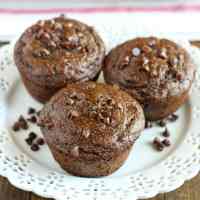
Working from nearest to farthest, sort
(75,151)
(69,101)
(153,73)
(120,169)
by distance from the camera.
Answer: (75,151) < (69,101) < (120,169) < (153,73)

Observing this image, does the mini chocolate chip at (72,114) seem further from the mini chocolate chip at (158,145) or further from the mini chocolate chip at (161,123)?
the mini chocolate chip at (161,123)

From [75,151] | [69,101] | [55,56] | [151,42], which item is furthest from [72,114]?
[151,42]

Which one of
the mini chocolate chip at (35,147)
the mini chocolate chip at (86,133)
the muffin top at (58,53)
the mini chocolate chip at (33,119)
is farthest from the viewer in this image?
the mini chocolate chip at (33,119)

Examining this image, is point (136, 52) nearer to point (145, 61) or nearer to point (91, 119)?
point (145, 61)

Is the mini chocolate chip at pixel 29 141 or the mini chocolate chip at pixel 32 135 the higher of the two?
the mini chocolate chip at pixel 32 135

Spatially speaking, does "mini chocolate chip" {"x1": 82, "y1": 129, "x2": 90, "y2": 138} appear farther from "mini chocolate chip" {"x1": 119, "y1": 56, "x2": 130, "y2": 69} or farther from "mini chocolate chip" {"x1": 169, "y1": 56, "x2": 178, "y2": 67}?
"mini chocolate chip" {"x1": 169, "y1": 56, "x2": 178, "y2": 67}

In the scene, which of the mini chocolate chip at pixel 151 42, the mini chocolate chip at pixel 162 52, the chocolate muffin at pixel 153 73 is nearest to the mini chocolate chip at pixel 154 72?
the chocolate muffin at pixel 153 73

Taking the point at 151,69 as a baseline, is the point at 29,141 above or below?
below
